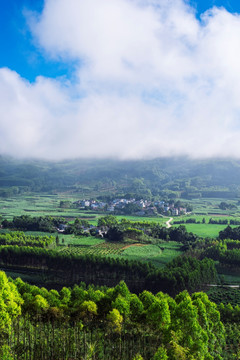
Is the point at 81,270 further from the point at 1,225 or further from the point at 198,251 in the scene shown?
the point at 1,225

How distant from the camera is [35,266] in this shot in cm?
6069

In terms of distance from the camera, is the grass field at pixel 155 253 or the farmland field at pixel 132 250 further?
the farmland field at pixel 132 250

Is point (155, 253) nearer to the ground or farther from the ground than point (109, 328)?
nearer to the ground

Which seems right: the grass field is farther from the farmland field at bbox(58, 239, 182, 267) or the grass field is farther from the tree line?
the tree line

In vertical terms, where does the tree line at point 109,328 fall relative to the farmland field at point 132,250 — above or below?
above

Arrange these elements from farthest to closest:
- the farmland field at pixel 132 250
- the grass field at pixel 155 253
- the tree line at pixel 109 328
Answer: the farmland field at pixel 132 250
the grass field at pixel 155 253
the tree line at pixel 109 328

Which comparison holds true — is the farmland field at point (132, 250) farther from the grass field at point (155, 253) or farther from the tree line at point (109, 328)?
the tree line at point (109, 328)

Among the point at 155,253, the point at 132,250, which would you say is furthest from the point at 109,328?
the point at 132,250

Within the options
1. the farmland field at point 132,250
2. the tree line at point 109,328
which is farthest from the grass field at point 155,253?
the tree line at point 109,328

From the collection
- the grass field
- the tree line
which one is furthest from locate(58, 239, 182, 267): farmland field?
the tree line

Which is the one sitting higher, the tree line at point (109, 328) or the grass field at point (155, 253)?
the tree line at point (109, 328)

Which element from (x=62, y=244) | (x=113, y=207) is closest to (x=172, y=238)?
(x=62, y=244)

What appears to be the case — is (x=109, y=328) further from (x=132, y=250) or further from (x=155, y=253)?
(x=132, y=250)

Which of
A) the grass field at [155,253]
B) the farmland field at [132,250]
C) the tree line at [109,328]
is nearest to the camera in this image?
the tree line at [109,328]
